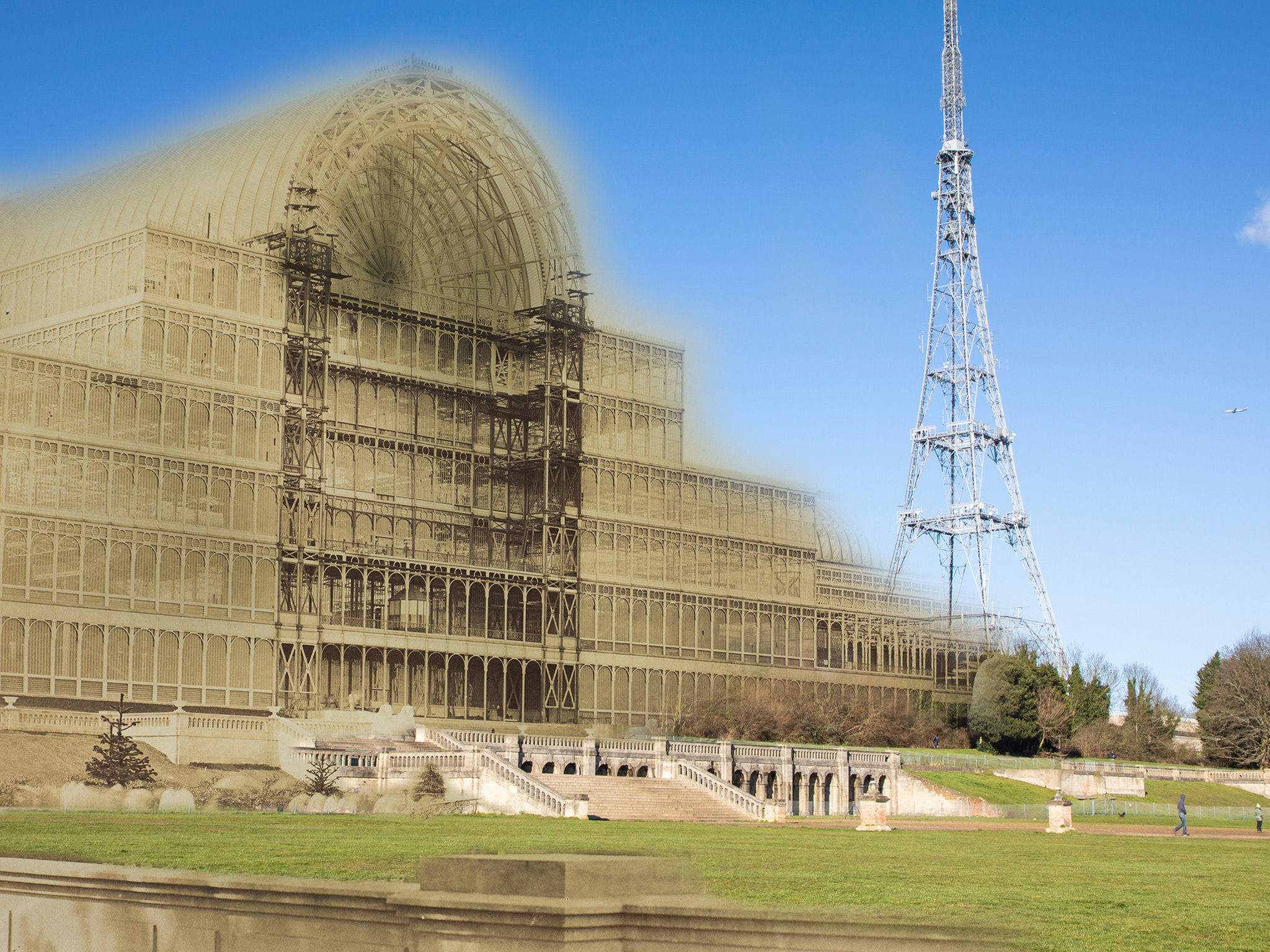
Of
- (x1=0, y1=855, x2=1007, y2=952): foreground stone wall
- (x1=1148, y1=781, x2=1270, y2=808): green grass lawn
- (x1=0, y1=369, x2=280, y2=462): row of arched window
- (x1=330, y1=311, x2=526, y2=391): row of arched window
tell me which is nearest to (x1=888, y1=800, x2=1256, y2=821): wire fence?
(x1=1148, y1=781, x2=1270, y2=808): green grass lawn

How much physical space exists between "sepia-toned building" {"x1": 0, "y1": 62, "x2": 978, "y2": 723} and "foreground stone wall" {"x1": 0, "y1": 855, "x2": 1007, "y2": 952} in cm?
5750

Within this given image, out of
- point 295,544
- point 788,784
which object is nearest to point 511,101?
point 295,544

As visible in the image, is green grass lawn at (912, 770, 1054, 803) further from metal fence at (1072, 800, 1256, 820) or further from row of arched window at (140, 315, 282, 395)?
row of arched window at (140, 315, 282, 395)

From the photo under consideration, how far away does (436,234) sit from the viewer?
96.7m

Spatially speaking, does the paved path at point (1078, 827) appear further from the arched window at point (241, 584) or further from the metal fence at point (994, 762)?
the arched window at point (241, 584)

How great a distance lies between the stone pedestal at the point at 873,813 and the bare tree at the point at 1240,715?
65157mm

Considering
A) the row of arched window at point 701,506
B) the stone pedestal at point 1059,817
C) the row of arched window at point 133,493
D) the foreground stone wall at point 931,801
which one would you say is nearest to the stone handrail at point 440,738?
the row of arched window at point 133,493

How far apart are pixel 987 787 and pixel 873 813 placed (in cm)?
2891

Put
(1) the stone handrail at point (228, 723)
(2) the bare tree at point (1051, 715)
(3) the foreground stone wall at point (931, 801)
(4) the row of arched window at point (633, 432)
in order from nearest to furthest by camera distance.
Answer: (1) the stone handrail at point (228, 723) < (3) the foreground stone wall at point (931, 801) < (4) the row of arched window at point (633, 432) < (2) the bare tree at point (1051, 715)

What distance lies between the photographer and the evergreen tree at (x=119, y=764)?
180 feet

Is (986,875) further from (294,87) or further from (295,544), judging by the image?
(294,87)

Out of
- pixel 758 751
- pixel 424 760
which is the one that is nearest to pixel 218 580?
pixel 424 760

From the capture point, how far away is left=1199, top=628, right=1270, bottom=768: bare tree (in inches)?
4331

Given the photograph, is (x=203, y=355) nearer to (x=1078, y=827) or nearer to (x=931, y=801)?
(x=931, y=801)
